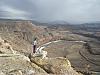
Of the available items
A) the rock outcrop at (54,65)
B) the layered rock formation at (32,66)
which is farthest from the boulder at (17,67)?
the rock outcrop at (54,65)

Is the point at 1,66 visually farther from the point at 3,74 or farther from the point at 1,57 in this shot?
the point at 1,57

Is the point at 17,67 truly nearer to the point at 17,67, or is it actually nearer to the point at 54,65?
the point at 17,67

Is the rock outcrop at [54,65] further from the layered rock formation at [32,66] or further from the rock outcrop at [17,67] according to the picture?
the rock outcrop at [17,67]

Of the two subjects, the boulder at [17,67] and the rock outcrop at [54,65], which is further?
the rock outcrop at [54,65]

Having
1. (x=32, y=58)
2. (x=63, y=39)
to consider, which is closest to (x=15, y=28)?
(x=63, y=39)

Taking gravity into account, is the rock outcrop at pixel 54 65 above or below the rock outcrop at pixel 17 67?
below

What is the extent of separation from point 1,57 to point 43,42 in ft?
238

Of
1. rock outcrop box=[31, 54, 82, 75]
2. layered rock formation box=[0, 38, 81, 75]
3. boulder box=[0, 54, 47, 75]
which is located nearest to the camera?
boulder box=[0, 54, 47, 75]

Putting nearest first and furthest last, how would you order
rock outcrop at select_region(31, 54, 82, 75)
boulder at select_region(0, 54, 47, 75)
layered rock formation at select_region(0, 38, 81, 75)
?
boulder at select_region(0, 54, 47, 75), layered rock formation at select_region(0, 38, 81, 75), rock outcrop at select_region(31, 54, 82, 75)

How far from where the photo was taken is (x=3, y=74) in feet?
29.2

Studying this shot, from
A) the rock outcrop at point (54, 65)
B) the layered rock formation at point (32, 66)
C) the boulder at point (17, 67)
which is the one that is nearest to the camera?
the boulder at point (17, 67)

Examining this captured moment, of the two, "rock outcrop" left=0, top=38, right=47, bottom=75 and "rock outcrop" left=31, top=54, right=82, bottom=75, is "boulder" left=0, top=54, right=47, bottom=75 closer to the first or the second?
"rock outcrop" left=0, top=38, right=47, bottom=75

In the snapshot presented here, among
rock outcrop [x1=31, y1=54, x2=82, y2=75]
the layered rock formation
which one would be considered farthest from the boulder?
rock outcrop [x1=31, y1=54, x2=82, y2=75]

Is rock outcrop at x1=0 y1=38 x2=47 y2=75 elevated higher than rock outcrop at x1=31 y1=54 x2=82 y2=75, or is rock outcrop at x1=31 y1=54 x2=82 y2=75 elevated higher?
rock outcrop at x1=0 y1=38 x2=47 y2=75
